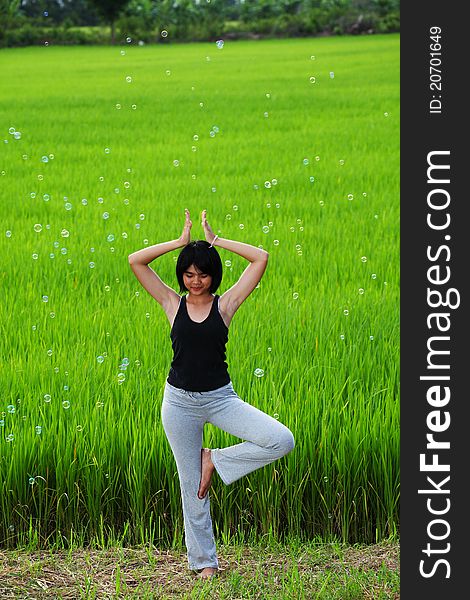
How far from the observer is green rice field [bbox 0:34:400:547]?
145 inches

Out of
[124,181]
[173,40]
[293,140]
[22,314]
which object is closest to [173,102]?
[293,140]

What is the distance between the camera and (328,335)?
15.8ft

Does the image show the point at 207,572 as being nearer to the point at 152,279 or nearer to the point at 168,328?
the point at 152,279

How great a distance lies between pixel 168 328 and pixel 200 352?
6.49ft

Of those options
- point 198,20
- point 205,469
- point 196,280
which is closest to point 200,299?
point 196,280

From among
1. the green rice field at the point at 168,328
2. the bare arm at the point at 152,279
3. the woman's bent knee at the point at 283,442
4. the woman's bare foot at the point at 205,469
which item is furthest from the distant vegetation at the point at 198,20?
the woman's bent knee at the point at 283,442

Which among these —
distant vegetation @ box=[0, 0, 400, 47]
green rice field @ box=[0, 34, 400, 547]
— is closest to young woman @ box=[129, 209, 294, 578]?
green rice field @ box=[0, 34, 400, 547]

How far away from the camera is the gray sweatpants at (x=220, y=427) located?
2.88 meters

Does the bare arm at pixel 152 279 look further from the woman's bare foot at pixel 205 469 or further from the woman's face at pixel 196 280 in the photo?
the woman's bare foot at pixel 205 469

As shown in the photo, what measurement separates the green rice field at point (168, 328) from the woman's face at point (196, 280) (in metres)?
0.91

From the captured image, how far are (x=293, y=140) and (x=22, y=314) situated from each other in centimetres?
714

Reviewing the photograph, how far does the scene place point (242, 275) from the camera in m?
2.90

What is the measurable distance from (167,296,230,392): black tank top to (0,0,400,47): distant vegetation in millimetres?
34593

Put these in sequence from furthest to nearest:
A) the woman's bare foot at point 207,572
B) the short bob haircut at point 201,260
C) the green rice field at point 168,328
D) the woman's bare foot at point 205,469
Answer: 1. the green rice field at point 168,328
2. the woman's bare foot at point 207,572
3. the woman's bare foot at point 205,469
4. the short bob haircut at point 201,260
